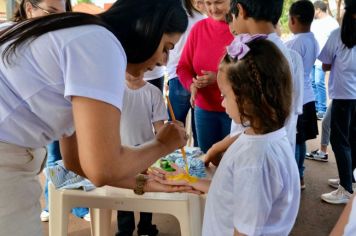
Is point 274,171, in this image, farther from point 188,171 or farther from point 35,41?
point 35,41

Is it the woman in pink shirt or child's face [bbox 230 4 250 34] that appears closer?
child's face [bbox 230 4 250 34]

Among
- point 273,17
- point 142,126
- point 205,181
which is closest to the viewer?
point 205,181

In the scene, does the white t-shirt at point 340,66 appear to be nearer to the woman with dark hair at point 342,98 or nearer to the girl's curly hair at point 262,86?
the woman with dark hair at point 342,98

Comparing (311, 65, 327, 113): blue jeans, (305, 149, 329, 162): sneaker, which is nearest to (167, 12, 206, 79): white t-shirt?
(305, 149, 329, 162): sneaker

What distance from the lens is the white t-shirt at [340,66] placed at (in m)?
2.68

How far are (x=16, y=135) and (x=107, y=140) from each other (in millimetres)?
228

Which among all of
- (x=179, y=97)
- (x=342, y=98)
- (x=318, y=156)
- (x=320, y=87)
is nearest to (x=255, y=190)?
(x=179, y=97)

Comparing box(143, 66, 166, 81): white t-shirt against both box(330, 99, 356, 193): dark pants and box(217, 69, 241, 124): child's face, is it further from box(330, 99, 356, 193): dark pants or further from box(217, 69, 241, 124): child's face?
box(217, 69, 241, 124): child's face

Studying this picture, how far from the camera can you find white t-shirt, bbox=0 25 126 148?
2.40 ft

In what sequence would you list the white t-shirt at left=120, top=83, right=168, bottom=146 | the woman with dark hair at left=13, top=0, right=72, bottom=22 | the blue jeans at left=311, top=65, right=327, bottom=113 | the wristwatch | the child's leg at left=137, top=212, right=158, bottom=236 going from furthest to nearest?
the blue jeans at left=311, top=65, right=327, bottom=113
the child's leg at left=137, top=212, right=158, bottom=236
the white t-shirt at left=120, top=83, right=168, bottom=146
the woman with dark hair at left=13, top=0, right=72, bottom=22
the wristwatch

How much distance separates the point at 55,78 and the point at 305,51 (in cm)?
237

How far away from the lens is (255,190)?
1037 millimetres

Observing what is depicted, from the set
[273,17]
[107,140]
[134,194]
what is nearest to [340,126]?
[273,17]

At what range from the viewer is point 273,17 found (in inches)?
63.3
